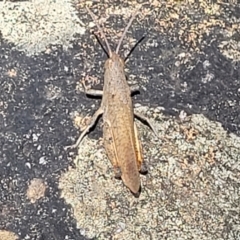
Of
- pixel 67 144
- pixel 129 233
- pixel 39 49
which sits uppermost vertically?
pixel 39 49

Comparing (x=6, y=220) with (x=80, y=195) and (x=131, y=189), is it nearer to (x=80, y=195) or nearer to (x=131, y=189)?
(x=80, y=195)

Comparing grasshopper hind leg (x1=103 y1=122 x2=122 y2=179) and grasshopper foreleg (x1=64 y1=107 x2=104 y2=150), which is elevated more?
grasshopper foreleg (x1=64 y1=107 x2=104 y2=150)

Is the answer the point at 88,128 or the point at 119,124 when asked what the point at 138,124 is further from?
the point at 88,128

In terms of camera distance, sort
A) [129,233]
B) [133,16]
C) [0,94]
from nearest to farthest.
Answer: [129,233]
[0,94]
[133,16]

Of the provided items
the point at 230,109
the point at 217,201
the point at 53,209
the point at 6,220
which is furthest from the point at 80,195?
the point at 230,109

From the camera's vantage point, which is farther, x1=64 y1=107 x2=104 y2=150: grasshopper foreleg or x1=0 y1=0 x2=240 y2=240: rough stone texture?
x1=64 y1=107 x2=104 y2=150: grasshopper foreleg
